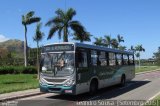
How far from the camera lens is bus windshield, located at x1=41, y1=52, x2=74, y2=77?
57.8ft

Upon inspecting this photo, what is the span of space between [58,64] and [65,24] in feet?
97.3

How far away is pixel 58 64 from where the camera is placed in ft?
58.6

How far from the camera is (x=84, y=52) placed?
18.7 metres

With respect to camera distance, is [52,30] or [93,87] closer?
[93,87]

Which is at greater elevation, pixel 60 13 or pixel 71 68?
pixel 60 13

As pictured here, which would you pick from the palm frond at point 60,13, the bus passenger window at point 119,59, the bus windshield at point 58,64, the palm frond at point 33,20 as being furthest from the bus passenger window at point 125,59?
the palm frond at point 33,20

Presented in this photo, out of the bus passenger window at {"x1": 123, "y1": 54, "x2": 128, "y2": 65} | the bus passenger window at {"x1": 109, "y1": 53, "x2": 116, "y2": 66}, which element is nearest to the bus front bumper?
the bus passenger window at {"x1": 109, "y1": 53, "x2": 116, "y2": 66}

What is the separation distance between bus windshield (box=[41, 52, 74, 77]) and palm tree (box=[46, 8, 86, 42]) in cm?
2768

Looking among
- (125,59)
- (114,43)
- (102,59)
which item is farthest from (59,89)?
(114,43)

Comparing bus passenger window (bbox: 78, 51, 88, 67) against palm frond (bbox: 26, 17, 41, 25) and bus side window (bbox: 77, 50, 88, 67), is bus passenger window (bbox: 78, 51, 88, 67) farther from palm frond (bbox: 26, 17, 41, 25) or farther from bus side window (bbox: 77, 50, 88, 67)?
palm frond (bbox: 26, 17, 41, 25)

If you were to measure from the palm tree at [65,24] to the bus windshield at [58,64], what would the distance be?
90.8ft

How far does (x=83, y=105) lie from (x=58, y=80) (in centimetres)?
→ 251

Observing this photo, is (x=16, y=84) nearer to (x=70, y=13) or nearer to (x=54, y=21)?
(x=54, y=21)

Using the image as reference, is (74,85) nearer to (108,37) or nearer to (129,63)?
(129,63)
